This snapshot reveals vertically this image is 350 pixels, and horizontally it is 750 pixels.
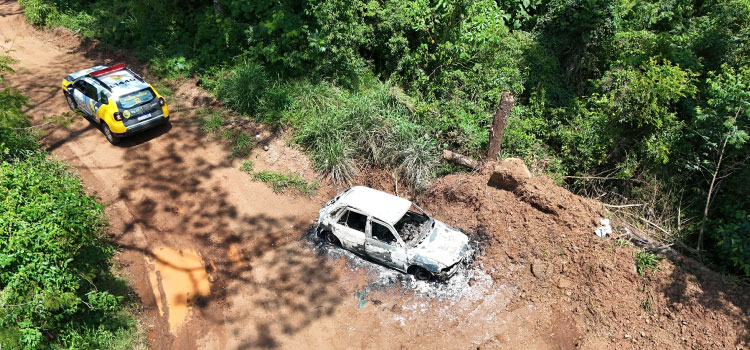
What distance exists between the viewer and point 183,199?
34.7 feet

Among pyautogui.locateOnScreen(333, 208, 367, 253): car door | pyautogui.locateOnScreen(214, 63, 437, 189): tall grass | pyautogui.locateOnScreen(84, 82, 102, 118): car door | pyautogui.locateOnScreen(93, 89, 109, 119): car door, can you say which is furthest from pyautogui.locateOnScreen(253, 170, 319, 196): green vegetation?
pyautogui.locateOnScreen(84, 82, 102, 118): car door

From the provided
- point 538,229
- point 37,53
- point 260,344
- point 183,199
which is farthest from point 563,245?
point 37,53

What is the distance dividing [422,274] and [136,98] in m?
8.62

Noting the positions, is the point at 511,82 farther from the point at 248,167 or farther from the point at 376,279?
the point at 248,167

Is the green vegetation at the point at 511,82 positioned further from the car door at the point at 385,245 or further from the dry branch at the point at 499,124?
the car door at the point at 385,245

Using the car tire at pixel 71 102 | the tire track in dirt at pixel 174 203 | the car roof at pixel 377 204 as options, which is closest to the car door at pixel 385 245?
the car roof at pixel 377 204

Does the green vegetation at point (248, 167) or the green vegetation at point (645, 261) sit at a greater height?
the green vegetation at point (645, 261)

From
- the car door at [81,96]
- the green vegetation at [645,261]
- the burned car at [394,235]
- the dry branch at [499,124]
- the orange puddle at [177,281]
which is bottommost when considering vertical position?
the orange puddle at [177,281]

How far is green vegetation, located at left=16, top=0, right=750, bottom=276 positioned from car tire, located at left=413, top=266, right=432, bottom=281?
270 centimetres

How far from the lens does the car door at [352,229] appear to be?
891 cm

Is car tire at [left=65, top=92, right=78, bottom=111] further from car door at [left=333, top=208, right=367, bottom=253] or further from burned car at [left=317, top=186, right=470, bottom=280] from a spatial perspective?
car door at [left=333, top=208, right=367, bottom=253]

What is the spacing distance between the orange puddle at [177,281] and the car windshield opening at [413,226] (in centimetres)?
390

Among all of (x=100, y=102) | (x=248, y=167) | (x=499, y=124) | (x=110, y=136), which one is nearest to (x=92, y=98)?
(x=100, y=102)

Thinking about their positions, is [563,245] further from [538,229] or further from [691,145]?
[691,145]
